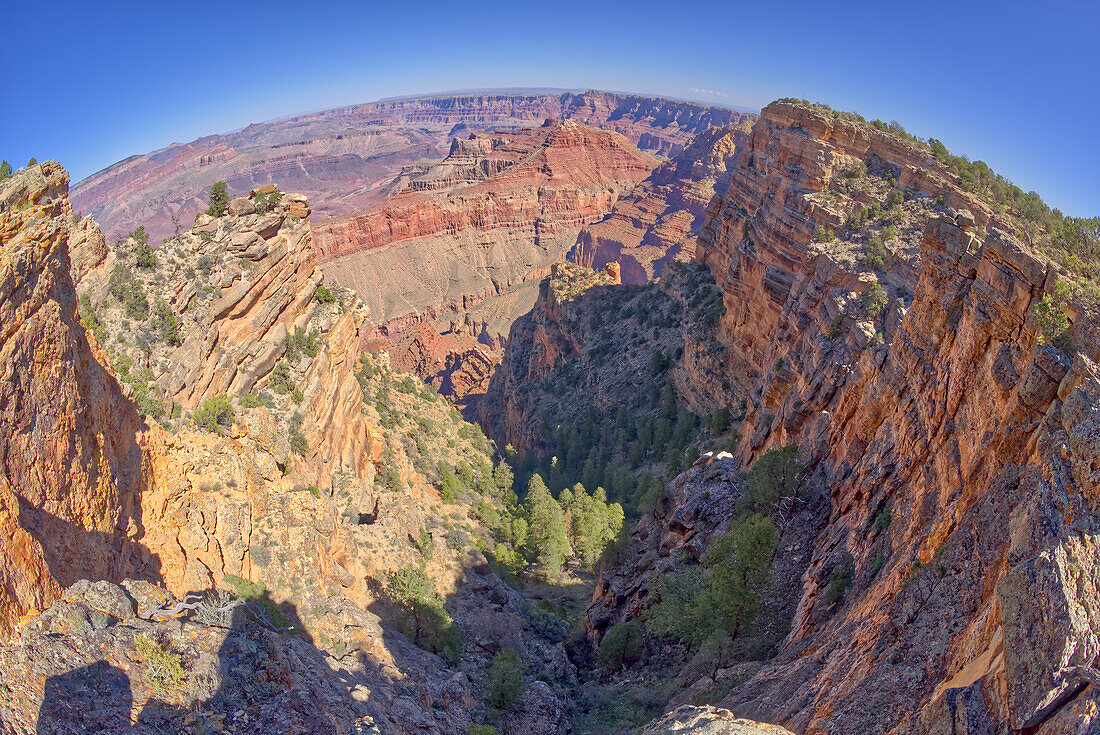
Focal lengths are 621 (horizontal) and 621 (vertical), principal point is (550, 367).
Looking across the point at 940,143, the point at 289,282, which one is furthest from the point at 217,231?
the point at 940,143

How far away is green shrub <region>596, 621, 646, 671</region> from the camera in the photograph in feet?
103

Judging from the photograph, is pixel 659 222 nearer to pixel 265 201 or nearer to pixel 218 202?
pixel 218 202

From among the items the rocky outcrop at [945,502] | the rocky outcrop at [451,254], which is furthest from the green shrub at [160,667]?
the rocky outcrop at [451,254]

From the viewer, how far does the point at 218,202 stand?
4075cm

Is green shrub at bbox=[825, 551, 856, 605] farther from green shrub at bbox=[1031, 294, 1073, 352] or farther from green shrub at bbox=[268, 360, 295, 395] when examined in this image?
green shrub at bbox=[268, 360, 295, 395]

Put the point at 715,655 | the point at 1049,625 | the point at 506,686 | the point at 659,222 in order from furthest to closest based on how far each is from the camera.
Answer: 1. the point at 659,222
2. the point at 506,686
3. the point at 715,655
4. the point at 1049,625

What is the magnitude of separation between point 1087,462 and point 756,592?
16.6 metres

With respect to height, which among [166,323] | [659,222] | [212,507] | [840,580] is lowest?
[840,580]

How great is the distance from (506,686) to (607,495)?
3857 cm

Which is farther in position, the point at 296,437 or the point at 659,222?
the point at 659,222

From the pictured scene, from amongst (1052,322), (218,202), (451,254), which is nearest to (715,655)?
(1052,322)

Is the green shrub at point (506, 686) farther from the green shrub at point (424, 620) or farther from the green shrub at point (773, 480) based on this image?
the green shrub at point (773, 480)

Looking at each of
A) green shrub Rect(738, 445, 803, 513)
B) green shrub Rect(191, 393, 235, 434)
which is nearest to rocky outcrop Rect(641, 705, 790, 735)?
green shrub Rect(738, 445, 803, 513)

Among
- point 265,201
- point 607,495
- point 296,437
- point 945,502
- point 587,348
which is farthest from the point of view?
point 587,348
